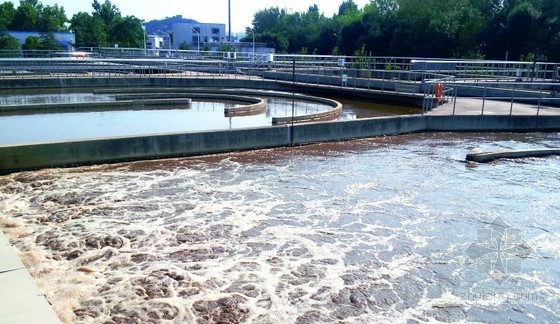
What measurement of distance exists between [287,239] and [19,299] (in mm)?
3974

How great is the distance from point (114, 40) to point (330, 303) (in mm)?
70023

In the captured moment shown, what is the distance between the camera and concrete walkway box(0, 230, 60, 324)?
4.70m

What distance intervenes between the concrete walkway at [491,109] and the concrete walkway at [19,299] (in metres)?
15.5

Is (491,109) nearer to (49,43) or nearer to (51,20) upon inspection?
(49,43)

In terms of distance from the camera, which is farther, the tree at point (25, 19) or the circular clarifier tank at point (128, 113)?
the tree at point (25, 19)

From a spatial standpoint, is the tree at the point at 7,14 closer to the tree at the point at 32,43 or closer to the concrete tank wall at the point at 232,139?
the tree at the point at 32,43

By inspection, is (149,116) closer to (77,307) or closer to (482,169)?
(482,169)

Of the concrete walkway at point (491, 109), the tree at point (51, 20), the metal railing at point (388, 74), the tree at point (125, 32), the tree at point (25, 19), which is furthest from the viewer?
the tree at point (25, 19)

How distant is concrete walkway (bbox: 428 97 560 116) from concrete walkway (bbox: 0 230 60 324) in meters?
15.5

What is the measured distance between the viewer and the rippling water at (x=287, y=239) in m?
5.91

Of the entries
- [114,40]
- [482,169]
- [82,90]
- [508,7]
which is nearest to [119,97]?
[82,90]

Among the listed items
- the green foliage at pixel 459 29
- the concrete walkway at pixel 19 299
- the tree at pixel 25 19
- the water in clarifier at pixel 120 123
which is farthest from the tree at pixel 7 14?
the concrete walkway at pixel 19 299

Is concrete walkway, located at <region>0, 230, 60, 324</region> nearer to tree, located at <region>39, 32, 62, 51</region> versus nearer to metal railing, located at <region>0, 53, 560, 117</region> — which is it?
metal railing, located at <region>0, 53, 560, 117</region>

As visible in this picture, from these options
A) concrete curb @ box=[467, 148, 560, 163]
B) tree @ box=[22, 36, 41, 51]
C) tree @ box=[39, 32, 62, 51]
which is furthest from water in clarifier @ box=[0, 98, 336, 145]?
tree @ box=[22, 36, 41, 51]
